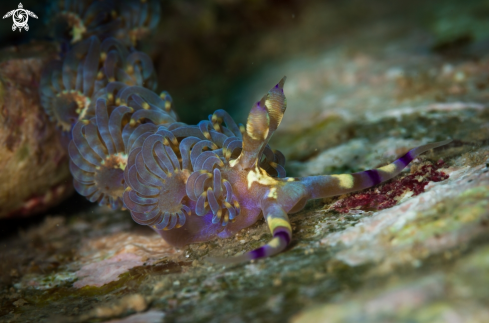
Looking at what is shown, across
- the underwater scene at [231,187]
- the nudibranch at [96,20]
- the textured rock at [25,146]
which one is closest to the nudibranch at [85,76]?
the underwater scene at [231,187]

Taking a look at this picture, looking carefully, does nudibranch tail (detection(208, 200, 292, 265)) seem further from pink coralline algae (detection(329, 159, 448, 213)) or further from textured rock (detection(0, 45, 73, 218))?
textured rock (detection(0, 45, 73, 218))

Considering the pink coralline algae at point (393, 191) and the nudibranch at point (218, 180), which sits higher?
the nudibranch at point (218, 180)

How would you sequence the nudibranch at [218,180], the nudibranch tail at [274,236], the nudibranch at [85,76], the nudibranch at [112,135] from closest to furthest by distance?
1. the nudibranch tail at [274,236]
2. the nudibranch at [218,180]
3. the nudibranch at [112,135]
4. the nudibranch at [85,76]

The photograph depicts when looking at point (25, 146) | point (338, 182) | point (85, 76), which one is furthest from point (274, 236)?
point (25, 146)

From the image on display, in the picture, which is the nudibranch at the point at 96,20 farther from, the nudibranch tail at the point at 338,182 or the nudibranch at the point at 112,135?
the nudibranch tail at the point at 338,182

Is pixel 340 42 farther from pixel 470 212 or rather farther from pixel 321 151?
Answer: pixel 470 212

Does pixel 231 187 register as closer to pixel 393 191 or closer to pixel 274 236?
pixel 274 236

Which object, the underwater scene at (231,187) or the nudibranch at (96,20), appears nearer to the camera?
the underwater scene at (231,187)
